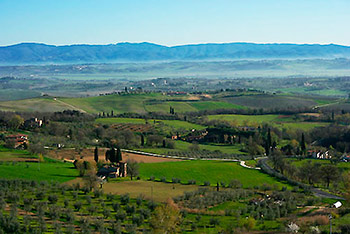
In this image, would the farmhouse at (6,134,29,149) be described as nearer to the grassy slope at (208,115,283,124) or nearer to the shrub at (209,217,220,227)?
the shrub at (209,217,220,227)

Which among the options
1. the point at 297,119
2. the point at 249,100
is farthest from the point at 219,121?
the point at 249,100

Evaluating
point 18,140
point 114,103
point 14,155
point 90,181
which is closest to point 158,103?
point 114,103

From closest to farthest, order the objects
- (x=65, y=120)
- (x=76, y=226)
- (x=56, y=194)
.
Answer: (x=76, y=226) < (x=56, y=194) < (x=65, y=120)

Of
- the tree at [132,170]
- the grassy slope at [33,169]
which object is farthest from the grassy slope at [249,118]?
the grassy slope at [33,169]

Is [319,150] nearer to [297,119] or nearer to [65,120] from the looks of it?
[297,119]

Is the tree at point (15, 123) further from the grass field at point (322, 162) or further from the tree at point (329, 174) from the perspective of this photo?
the tree at point (329, 174)
